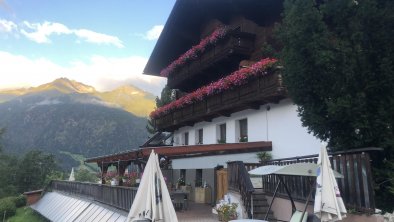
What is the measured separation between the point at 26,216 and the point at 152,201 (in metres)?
32.7

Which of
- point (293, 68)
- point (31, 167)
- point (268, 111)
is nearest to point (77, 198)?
point (268, 111)

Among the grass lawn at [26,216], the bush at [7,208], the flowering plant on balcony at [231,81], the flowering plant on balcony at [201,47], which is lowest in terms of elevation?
the grass lawn at [26,216]

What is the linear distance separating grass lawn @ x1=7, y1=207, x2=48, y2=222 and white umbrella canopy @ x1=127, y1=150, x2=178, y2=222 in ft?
90.3

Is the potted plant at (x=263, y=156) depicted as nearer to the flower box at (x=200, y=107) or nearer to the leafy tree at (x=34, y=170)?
the flower box at (x=200, y=107)

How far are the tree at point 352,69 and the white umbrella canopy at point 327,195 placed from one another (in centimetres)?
104

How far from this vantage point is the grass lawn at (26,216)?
36181 millimetres

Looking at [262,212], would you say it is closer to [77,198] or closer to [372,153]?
[372,153]

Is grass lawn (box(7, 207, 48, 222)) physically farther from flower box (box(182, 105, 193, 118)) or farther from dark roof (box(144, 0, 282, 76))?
flower box (box(182, 105, 193, 118))

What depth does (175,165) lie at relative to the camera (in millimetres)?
21703

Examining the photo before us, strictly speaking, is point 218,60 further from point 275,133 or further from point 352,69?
point 352,69

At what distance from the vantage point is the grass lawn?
36181mm

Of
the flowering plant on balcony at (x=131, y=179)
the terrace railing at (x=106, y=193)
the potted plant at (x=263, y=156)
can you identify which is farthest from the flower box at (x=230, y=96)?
the terrace railing at (x=106, y=193)

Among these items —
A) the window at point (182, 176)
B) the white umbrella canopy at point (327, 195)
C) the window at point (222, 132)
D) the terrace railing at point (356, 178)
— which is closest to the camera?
the white umbrella canopy at point (327, 195)

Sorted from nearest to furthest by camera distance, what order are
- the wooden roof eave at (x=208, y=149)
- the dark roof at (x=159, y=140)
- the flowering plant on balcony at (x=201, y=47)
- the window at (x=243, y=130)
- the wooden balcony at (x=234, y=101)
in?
1. the wooden roof eave at (x=208, y=149)
2. the wooden balcony at (x=234, y=101)
3. the window at (x=243, y=130)
4. the flowering plant on balcony at (x=201, y=47)
5. the dark roof at (x=159, y=140)
